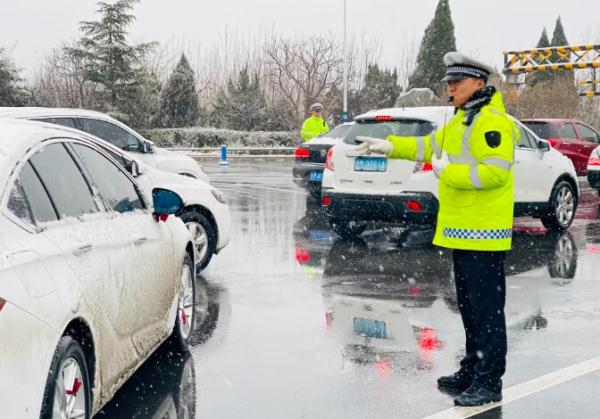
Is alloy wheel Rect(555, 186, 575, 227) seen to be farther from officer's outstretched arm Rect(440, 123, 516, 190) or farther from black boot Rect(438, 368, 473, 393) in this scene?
officer's outstretched arm Rect(440, 123, 516, 190)

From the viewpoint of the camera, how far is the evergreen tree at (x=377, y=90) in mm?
45562

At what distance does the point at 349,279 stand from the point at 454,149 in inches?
149

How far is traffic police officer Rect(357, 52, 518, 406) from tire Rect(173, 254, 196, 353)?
191 cm

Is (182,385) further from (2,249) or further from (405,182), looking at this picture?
(405,182)

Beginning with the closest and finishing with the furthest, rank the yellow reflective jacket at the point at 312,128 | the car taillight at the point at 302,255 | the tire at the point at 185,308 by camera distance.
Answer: the tire at the point at 185,308 < the car taillight at the point at 302,255 < the yellow reflective jacket at the point at 312,128

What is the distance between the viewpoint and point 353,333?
21.3 feet

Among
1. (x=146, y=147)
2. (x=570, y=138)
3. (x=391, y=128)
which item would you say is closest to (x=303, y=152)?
(x=146, y=147)

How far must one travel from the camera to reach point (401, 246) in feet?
35.7

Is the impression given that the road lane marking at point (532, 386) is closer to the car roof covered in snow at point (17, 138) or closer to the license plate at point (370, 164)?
the car roof covered in snow at point (17, 138)

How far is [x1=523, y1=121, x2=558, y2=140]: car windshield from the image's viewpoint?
20.3m

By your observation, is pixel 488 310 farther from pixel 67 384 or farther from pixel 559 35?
pixel 559 35

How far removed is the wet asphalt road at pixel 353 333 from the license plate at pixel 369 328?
0.03 meters

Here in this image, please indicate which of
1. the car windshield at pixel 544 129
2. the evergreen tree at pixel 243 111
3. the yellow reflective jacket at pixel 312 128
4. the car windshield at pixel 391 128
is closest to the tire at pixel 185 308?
the car windshield at pixel 391 128

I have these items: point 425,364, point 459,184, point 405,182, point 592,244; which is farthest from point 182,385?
point 592,244
